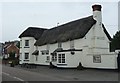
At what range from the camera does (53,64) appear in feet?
145

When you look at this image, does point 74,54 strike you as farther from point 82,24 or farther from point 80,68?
point 82,24

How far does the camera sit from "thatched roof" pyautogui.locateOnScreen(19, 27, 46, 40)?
5734 centimetres

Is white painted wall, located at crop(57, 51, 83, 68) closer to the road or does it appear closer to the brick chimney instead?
the brick chimney

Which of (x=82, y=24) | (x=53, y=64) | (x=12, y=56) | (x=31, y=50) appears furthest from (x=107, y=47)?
(x=12, y=56)

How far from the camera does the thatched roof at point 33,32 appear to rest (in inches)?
2258

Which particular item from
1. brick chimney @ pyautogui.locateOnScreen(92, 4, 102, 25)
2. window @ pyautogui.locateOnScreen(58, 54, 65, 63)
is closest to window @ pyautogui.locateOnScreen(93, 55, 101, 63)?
window @ pyautogui.locateOnScreen(58, 54, 65, 63)

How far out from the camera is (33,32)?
58.8 m

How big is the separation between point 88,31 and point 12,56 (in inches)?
1585

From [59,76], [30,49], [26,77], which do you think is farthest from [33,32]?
[26,77]

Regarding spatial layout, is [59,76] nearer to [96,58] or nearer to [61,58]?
[96,58]

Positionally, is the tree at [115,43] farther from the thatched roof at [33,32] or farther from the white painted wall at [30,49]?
the white painted wall at [30,49]

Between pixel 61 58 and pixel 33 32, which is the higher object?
pixel 33 32

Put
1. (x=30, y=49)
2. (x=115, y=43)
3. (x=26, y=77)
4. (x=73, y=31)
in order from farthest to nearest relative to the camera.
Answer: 1. (x=115, y=43)
2. (x=30, y=49)
3. (x=73, y=31)
4. (x=26, y=77)

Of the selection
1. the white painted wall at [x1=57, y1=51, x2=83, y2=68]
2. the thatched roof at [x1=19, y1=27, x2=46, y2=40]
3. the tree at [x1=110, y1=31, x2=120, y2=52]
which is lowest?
the white painted wall at [x1=57, y1=51, x2=83, y2=68]
